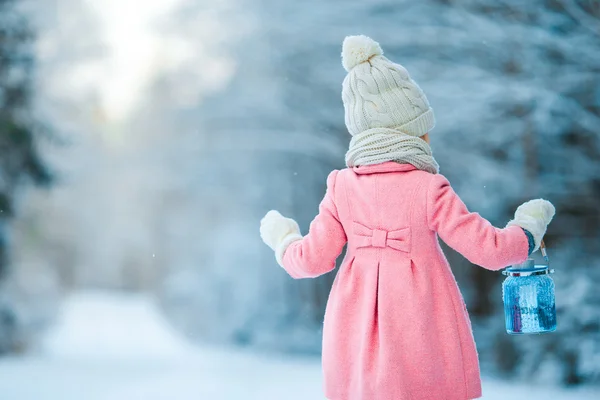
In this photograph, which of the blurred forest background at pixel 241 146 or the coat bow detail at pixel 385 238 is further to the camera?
the blurred forest background at pixel 241 146

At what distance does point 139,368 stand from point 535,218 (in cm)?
239

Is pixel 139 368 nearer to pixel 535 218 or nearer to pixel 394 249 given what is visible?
pixel 394 249

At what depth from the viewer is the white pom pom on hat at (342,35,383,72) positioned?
4.84 ft

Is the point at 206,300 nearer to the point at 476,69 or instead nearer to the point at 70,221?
the point at 70,221

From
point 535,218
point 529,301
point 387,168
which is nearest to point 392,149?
point 387,168

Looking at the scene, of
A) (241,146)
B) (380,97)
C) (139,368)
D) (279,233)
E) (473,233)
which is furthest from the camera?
(241,146)

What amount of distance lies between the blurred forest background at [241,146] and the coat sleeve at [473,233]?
1.76 meters

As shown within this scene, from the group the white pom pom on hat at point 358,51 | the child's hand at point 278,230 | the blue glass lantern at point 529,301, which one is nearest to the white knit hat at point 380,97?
the white pom pom on hat at point 358,51

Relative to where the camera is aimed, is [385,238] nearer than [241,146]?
Yes

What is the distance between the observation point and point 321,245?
4.77ft

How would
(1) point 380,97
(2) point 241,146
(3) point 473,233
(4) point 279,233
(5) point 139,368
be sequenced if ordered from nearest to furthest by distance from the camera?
(3) point 473,233, (1) point 380,97, (4) point 279,233, (5) point 139,368, (2) point 241,146

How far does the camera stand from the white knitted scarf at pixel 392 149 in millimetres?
1397

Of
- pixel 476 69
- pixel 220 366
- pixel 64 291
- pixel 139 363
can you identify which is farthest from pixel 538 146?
pixel 64 291

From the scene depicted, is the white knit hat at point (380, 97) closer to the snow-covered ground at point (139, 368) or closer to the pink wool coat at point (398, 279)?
the pink wool coat at point (398, 279)
